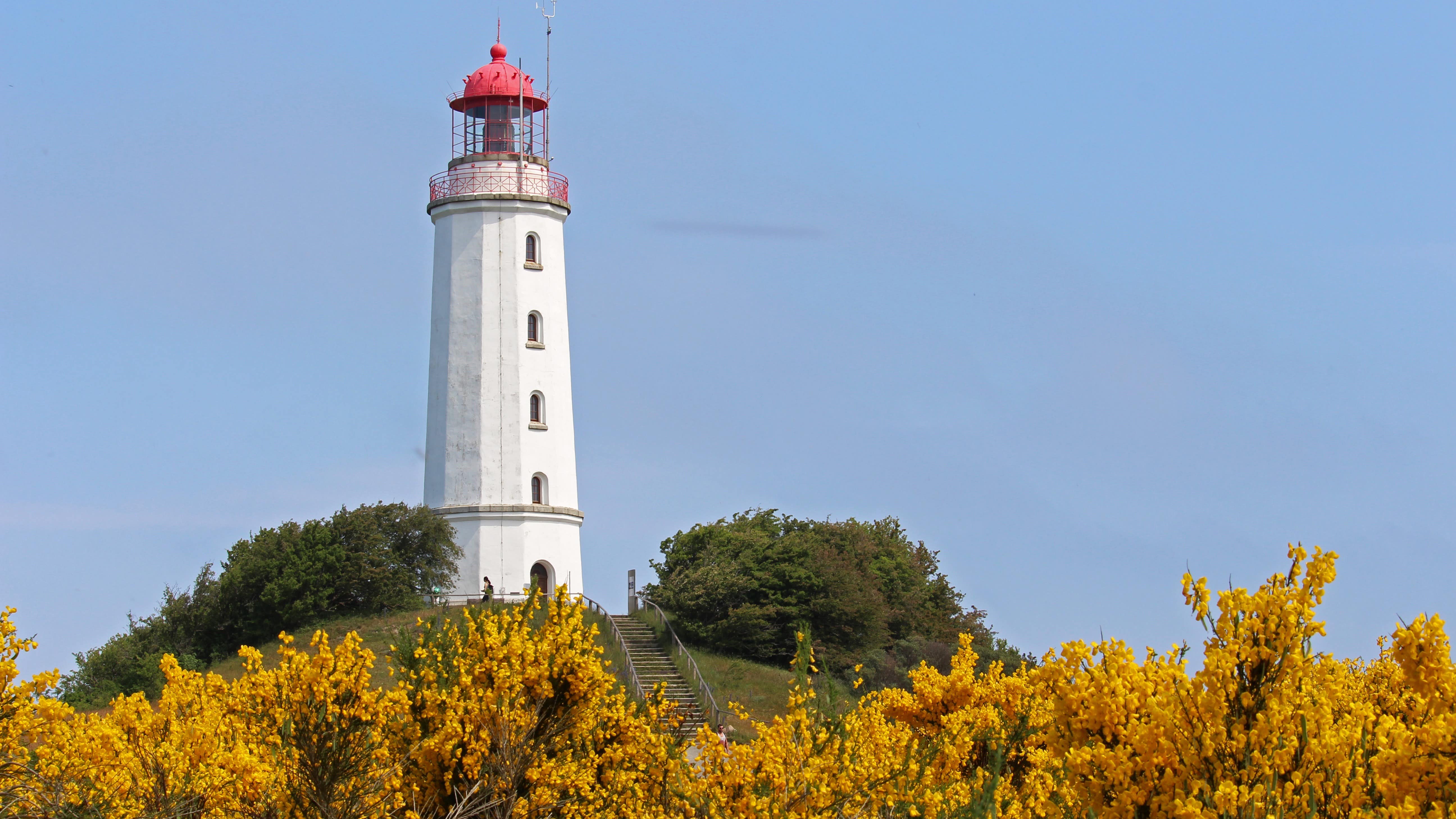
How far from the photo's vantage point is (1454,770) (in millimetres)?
6898

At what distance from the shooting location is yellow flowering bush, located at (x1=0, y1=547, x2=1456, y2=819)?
7164 millimetres

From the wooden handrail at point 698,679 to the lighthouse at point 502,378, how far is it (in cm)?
313

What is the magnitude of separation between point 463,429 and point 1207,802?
35.8 metres

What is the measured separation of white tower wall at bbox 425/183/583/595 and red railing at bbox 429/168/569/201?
0.18 metres

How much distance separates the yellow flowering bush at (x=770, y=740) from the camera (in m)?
7.16

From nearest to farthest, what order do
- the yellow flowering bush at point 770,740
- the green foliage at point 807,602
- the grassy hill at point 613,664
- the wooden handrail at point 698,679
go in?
the yellow flowering bush at point 770,740 → the wooden handrail at point 698,679 → the grassy hill at point 613,664 → the green foliage at point 807,602

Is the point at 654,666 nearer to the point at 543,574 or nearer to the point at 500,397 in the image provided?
the point at 543,574

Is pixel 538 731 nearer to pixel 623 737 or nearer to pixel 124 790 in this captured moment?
pixel 623 737

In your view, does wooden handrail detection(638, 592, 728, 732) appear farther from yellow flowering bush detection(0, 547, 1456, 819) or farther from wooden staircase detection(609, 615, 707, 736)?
yellow flowering bush detection(0, 547, 1456, 819)

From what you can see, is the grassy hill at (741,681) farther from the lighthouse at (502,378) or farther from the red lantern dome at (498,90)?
the red lantern dome at (498,90)

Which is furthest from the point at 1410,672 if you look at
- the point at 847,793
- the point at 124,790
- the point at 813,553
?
the point at 813,553

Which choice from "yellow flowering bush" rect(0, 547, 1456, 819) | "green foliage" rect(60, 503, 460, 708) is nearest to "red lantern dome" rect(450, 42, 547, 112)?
"green foliage" rect(60, 503, 460, 708)

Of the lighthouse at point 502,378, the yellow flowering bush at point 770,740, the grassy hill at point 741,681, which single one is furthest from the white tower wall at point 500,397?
the yellow flowering bush at point 770,740

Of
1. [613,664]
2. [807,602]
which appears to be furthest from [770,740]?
[807,602]
